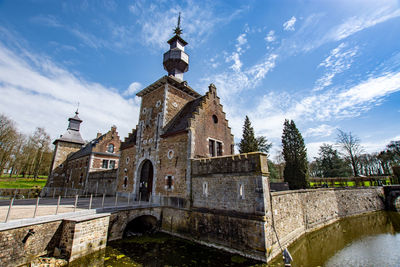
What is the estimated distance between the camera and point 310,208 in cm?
1473

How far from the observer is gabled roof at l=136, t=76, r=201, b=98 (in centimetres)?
1748

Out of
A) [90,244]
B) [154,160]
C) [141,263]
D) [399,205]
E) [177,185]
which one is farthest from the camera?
[399,205]

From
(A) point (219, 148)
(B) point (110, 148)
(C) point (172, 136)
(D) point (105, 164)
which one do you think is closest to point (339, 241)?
(A) point (219, 148)

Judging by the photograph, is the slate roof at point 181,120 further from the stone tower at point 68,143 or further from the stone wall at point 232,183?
the stone tower at point 68,143

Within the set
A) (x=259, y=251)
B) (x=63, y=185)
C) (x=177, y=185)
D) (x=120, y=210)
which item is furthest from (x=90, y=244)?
(x=63, y=185)

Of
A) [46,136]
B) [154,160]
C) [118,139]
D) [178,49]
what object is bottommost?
[154,160]

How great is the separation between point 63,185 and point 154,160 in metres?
27.4

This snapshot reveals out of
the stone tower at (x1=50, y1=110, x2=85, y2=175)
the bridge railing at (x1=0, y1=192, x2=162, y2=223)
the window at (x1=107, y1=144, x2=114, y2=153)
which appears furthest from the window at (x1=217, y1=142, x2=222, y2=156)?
the stone tower at (x1=50, y1=110, x2=85, y2=175)

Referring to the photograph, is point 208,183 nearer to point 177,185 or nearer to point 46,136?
point 177,185

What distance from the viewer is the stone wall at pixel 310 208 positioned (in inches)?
392

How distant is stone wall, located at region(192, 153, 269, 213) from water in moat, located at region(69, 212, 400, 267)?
250 cm

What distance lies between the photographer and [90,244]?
350 inches

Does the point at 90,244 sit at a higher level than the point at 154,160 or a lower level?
lower

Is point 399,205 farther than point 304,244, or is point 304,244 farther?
point 399,205
